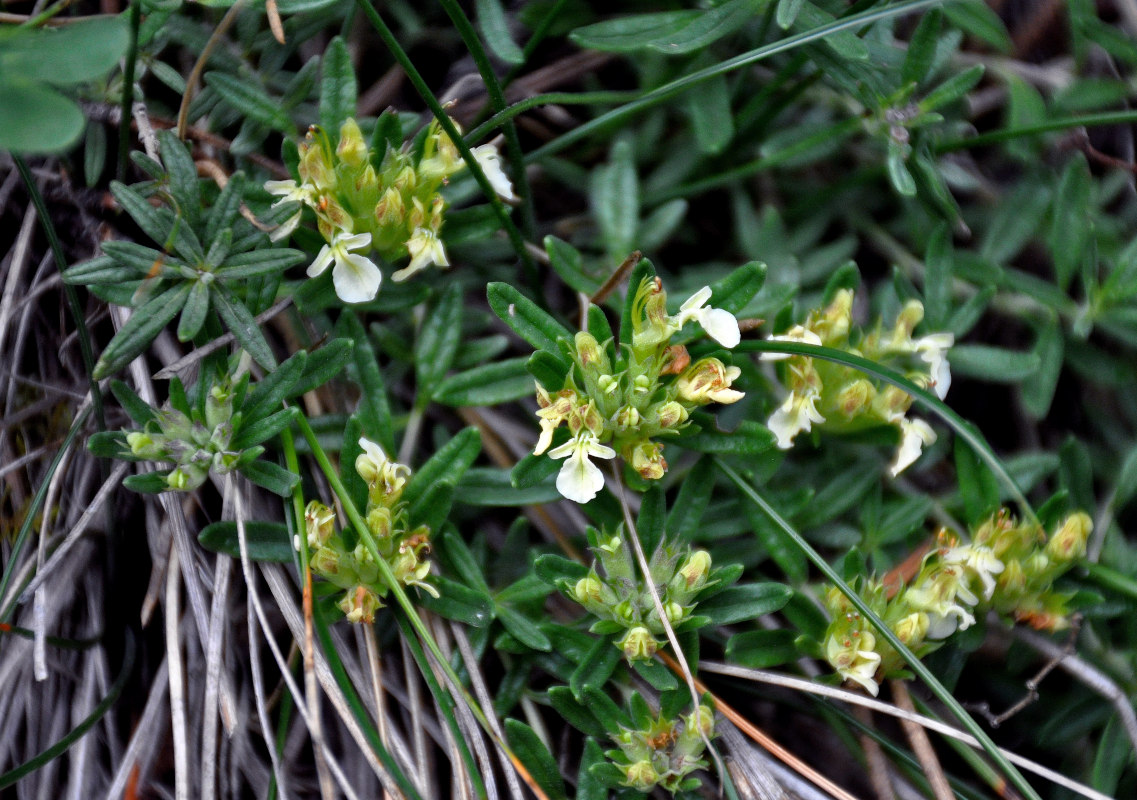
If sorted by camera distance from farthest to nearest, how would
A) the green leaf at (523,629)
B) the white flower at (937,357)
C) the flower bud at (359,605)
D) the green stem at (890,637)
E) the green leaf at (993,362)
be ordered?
the green leaf at (993,362), the white flower at (937,357), the green leaf at (523,629), the flower bud at (359,605), the green stem at (890,637)

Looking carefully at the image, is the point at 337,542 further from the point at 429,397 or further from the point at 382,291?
the point at 382,291

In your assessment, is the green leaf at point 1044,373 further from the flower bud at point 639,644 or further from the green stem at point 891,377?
the flower bud at point 639,644

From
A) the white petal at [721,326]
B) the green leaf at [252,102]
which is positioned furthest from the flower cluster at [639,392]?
the green leaf at [252,102]

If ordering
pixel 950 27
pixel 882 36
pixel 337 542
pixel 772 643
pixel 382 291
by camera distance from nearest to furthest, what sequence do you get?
pixel 337 542, pixel 772 643, pixel 382 291, pixel 882 36, pixel 950 27

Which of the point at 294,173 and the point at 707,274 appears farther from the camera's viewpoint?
the point at 707,274

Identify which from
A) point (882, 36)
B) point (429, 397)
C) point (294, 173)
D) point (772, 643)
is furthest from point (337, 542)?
point (882, 36)

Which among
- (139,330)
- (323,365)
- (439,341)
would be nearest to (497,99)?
(439,341)
